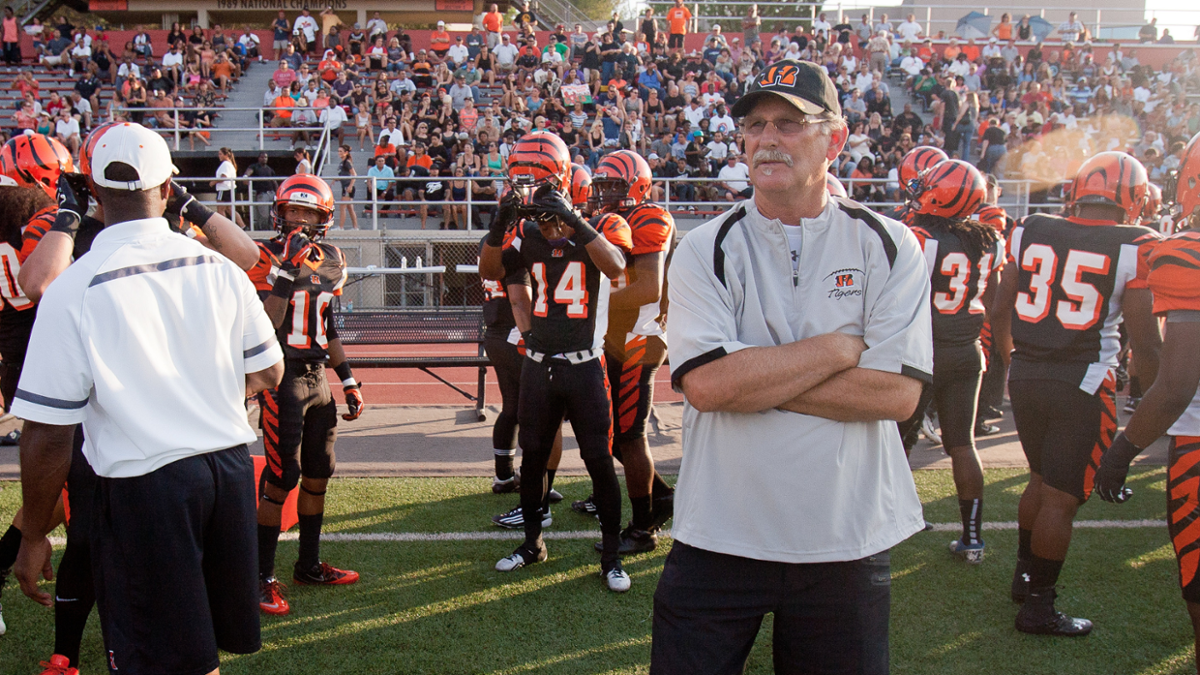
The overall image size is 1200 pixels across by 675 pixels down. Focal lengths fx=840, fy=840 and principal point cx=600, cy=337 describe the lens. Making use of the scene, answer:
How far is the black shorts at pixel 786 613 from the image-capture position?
2158 millimetres

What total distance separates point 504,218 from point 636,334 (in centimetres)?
127

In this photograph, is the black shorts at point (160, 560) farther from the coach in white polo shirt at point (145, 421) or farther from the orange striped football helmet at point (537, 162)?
the orange striped football helmet at point (537, 162)

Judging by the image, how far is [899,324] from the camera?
218 centimetres

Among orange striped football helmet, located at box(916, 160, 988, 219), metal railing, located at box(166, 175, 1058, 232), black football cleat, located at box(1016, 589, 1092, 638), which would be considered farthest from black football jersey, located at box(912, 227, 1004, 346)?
metal railing, located at box(166, 175, 1058, 232)

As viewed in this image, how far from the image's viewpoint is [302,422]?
14.0 ft

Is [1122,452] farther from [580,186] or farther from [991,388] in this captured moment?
[991,388]

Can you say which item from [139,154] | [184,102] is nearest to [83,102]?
[184,102]

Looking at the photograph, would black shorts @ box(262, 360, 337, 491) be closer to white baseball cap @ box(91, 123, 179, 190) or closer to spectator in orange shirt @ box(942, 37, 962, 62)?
white baseball cap @ box(91, 123, 179, 190)

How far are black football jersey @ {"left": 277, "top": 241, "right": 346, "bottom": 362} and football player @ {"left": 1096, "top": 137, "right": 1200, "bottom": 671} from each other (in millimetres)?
3668

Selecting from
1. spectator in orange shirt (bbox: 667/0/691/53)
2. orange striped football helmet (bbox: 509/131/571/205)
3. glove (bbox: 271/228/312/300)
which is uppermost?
spectator in orange shirt (bbox: 667/0/691/53)

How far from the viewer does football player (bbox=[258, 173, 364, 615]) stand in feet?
13.7

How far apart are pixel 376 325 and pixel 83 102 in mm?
14567

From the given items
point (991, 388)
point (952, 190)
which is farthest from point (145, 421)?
point (991, 388)

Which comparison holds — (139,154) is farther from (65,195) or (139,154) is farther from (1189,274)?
(1189,274)
